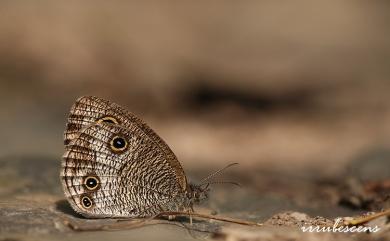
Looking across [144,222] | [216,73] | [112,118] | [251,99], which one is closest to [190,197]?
[144,222]

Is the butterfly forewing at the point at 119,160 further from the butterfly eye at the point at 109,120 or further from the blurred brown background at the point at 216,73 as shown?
the blurred brown background at the point at 216,73

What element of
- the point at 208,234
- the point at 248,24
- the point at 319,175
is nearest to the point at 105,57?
the point at 248,24

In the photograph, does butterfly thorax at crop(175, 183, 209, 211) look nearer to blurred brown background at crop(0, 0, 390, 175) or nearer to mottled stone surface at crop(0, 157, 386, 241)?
mottled stone surface at crop(0, 157, 386, 241)

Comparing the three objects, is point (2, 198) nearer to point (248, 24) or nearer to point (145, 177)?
point (145, 177)

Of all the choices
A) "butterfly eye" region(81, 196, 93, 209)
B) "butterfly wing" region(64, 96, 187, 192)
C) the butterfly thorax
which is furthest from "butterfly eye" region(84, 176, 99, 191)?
the butterfly thorax

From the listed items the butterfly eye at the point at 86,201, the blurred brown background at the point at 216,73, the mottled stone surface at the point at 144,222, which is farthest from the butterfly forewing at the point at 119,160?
the blurred brown background at the point at 216,73
